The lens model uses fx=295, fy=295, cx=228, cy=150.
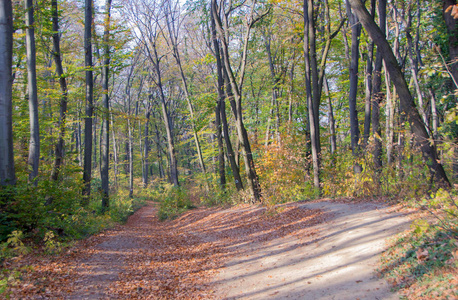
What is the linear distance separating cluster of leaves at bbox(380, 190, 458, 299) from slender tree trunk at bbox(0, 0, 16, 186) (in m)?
8.66

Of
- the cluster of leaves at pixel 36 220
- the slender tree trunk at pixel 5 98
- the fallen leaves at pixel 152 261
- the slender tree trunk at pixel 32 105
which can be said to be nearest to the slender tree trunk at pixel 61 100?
the slender tree trunk at pixel 32 105

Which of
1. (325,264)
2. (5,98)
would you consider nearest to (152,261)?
(325,264)

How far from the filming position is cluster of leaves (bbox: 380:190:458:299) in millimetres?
3613

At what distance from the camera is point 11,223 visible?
6.89 m

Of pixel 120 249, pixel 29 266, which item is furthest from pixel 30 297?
pixel 120 249

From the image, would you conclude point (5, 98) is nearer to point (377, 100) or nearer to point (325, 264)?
point (325, 264)

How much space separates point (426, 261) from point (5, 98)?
9620mm

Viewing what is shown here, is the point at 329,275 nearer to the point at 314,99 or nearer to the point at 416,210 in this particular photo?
the point at 416,210

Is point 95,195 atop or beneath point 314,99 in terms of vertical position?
beneath

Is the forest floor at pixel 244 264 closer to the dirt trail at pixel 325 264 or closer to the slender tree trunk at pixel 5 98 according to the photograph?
the dirt trail at pixel 325 264

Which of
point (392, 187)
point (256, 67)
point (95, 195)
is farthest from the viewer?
point (256, 67)

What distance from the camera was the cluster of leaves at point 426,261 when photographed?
361 cm

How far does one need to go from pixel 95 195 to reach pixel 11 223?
993cm

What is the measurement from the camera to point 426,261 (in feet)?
14.0
